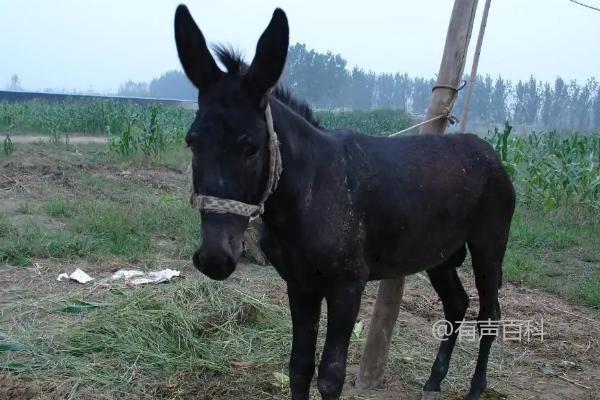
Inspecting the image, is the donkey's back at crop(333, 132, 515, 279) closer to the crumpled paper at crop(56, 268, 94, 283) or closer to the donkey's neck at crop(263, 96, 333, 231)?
the donkey's neck at crop(263, 96, 333, 231)

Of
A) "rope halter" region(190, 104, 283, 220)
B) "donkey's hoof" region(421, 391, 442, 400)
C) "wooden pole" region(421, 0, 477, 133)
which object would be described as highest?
"wooden pole" region(421, 0, 477, 133)

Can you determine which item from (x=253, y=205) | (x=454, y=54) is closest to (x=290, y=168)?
(x=253, y=205)

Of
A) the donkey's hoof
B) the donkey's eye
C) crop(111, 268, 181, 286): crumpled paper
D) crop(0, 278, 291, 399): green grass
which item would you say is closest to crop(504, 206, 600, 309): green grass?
the donkey's hoof

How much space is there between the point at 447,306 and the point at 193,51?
2.66 meters

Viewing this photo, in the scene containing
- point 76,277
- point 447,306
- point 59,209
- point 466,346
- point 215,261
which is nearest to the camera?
point 215,261

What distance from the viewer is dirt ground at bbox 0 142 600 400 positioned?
163 inches

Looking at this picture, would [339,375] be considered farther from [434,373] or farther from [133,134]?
[133,134]

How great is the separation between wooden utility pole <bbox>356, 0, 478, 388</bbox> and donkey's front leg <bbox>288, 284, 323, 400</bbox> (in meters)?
0.92

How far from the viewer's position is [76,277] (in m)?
5.88

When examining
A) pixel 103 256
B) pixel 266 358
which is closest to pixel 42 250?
pixel 103 256

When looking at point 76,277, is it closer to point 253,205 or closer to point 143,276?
point 143,276

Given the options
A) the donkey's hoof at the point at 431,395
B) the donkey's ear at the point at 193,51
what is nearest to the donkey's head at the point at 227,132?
the donkey's ear at the point at 193,51

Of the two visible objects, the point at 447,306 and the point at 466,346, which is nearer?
the point at 447,306

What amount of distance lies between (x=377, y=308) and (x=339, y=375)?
1.23 meters
